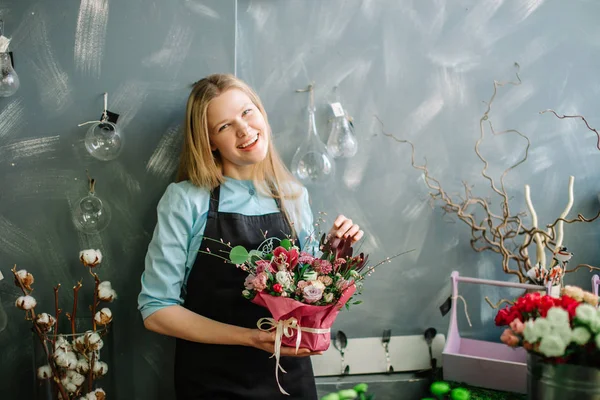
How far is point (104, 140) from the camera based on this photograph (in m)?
1.89

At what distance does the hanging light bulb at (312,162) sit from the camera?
212 cm

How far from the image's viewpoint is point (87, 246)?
200cm

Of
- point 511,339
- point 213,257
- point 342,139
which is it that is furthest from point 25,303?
point 511,339

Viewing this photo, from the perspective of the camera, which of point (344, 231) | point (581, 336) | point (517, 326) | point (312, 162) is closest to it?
point (581, 336)

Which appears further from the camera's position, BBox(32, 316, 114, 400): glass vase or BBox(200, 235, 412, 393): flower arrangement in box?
BBox(32, 316, 114, 400): glass vase

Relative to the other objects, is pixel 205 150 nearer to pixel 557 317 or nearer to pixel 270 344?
pixel 270 344

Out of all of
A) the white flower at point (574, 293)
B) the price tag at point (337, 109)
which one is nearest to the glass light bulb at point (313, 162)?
the price tag at point (337, 109)

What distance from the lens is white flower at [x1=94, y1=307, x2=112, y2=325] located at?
6.07 ft

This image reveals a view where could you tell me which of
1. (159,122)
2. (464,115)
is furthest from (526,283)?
(159,122)

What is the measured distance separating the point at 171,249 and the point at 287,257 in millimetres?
470

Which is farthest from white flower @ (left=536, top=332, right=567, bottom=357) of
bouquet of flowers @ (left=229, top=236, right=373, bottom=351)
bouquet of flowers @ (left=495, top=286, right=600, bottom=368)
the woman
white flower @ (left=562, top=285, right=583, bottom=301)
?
the woman

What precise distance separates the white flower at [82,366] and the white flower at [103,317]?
127mm

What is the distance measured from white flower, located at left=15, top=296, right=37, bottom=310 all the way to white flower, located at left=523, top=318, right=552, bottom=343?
1.47m

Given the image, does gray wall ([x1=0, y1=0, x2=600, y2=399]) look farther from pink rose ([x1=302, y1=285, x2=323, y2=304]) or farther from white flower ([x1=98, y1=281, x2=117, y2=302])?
pink rose ([x1=302, y1=285, x2=323, y2=304])
